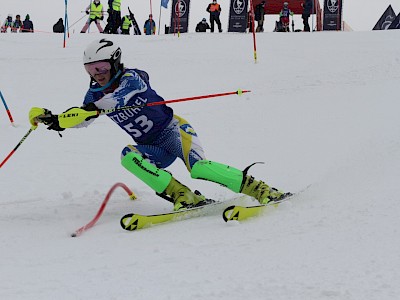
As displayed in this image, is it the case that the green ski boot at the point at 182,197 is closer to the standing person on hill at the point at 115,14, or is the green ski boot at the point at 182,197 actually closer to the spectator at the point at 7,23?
the standing person on hill at the point at 115,14

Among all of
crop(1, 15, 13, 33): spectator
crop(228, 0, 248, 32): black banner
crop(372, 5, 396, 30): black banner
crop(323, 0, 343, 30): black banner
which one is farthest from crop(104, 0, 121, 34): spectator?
crop(372, 5, 396, 30): black banner

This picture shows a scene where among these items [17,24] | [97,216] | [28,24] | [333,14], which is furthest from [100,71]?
[17,24]

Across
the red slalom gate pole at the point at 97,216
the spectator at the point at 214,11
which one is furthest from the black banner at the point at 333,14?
the red slalom gate pole at the point at 97,216

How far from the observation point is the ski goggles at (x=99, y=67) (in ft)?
13.4

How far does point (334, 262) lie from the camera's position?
256cm

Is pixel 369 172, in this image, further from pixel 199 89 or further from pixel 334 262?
pixel 199 89

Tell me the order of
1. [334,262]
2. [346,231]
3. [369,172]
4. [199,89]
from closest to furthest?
[334,262]
[346,231]
[369,172]
[199,89]

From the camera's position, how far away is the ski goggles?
4085 mm

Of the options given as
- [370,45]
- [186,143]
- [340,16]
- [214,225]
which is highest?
[340,16]

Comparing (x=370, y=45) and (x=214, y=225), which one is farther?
(x=370, y=45)

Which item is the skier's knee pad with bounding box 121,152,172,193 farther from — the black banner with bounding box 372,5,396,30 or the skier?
the black banner with bounding box 372,5,396,30

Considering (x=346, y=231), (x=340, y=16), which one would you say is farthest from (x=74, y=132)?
(x=340, y=16)

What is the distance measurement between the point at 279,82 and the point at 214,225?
6828mm

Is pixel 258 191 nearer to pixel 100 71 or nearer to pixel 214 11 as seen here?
pixel 100 71
